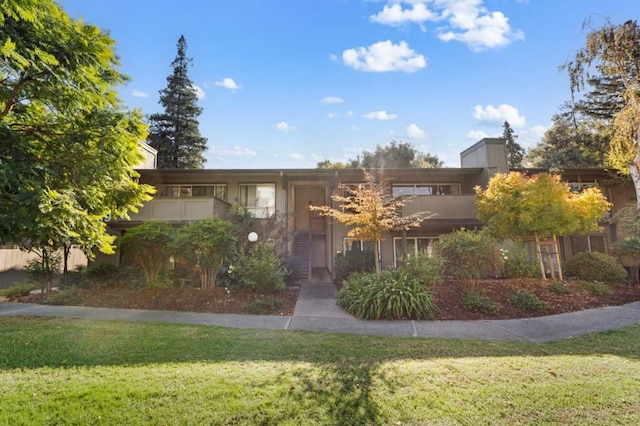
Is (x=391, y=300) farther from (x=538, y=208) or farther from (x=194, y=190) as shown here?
(x=194, y=190)

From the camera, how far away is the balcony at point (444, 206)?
1434cm

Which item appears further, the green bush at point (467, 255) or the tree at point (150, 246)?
the tree at point (150, 246)

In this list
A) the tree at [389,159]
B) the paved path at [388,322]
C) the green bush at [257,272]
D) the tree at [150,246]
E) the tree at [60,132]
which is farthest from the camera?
the tree at [389,159]

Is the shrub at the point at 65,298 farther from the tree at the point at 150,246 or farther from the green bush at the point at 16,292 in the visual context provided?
the tree at the point at 150,246

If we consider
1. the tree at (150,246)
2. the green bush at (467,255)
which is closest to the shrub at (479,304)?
the green bush at (467,255)

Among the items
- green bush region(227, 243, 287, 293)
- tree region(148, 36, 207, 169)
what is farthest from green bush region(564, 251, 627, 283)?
tree region(148, 36, 207, 169)

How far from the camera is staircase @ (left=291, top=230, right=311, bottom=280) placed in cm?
1481

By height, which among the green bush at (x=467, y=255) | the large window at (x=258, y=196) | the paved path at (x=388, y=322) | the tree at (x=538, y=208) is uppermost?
the large window at (x=258, y=196)

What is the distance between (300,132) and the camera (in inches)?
689

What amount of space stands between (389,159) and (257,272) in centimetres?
2392

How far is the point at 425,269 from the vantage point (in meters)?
9.39

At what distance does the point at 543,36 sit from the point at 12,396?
16.6 m

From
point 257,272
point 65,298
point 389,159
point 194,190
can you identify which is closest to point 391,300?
point 257,272

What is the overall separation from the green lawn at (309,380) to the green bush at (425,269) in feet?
11.0
